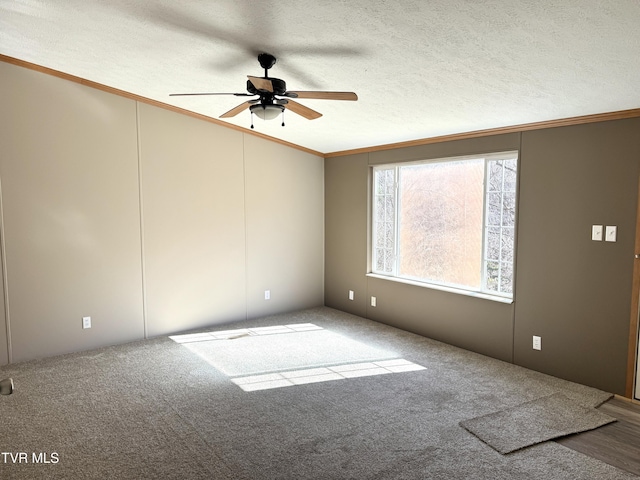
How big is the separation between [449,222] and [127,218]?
3493 mm

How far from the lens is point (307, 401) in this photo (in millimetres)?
3303

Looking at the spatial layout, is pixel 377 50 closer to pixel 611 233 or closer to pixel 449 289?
pixel 611 233

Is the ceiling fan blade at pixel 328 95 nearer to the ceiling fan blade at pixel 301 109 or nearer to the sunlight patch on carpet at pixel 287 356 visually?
the ceiling fan blade at pixel 301 109

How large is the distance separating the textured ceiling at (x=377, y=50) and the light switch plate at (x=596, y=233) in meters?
0.91

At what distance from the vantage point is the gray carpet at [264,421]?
8.05 ft

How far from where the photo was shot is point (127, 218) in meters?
4.61

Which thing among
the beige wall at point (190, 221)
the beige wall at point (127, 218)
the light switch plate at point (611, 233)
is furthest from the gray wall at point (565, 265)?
the beige wall at point (190, 221)

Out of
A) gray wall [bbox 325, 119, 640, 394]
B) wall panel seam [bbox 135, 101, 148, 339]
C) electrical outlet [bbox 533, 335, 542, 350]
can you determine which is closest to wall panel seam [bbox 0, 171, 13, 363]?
wall panel seam [bbox 135, 101, 148, 339]

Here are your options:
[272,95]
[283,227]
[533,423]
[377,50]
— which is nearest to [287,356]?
[283,227]

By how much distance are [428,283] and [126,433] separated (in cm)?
341

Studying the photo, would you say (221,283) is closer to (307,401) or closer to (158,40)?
(307,401)

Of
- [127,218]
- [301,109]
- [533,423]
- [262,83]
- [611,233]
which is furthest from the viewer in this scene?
[127,218]

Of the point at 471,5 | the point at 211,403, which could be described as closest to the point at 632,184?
the point at 471,5

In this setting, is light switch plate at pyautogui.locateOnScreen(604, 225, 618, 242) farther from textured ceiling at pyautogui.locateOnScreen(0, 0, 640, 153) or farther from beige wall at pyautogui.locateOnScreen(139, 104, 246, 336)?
beige wall at pyautogui.locateOnScreen(139, 104, 246, 336)
